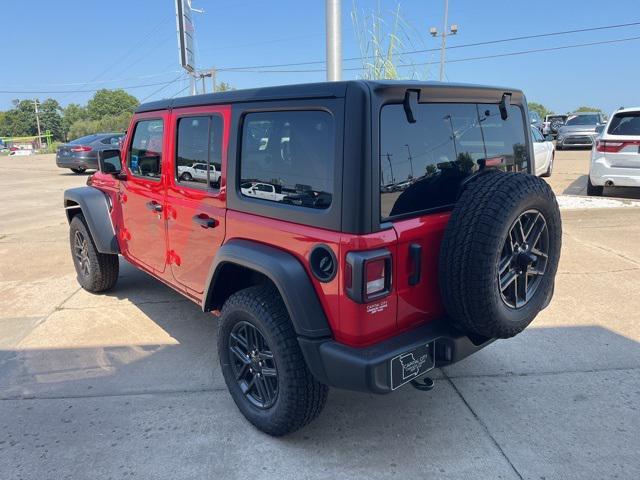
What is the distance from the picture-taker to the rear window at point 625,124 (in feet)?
28.3

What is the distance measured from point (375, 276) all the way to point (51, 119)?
127 metres

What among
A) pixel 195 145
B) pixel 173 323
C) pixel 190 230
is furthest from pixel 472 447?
pixel 173 323

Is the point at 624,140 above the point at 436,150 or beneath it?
beneath

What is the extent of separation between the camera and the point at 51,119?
111188 millimetres

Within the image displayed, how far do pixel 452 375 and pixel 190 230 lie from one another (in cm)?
195

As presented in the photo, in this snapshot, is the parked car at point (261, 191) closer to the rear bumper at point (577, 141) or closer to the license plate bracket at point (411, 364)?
the license plate bracket at point (411, 364)

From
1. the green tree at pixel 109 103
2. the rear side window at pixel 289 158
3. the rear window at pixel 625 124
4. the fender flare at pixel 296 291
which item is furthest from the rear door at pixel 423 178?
the green tree at pixel 109 103

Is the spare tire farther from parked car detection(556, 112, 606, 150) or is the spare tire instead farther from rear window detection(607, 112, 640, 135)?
parked car detection(556, 112, 606, 150)

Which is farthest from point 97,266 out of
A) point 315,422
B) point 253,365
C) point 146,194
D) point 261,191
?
point 315,422

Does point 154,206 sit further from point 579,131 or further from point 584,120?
point 584,120

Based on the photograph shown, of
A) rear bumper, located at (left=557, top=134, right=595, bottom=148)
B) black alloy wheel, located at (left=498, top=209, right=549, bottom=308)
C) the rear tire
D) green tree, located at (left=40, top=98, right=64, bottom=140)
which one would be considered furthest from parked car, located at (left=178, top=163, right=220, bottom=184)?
green tree, located at (left=40, top=98, right=64, bottom=140)

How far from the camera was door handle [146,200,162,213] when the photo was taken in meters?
3.54

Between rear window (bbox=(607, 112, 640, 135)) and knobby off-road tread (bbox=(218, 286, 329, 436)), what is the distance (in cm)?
845

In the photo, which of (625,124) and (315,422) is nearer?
(315,422)
